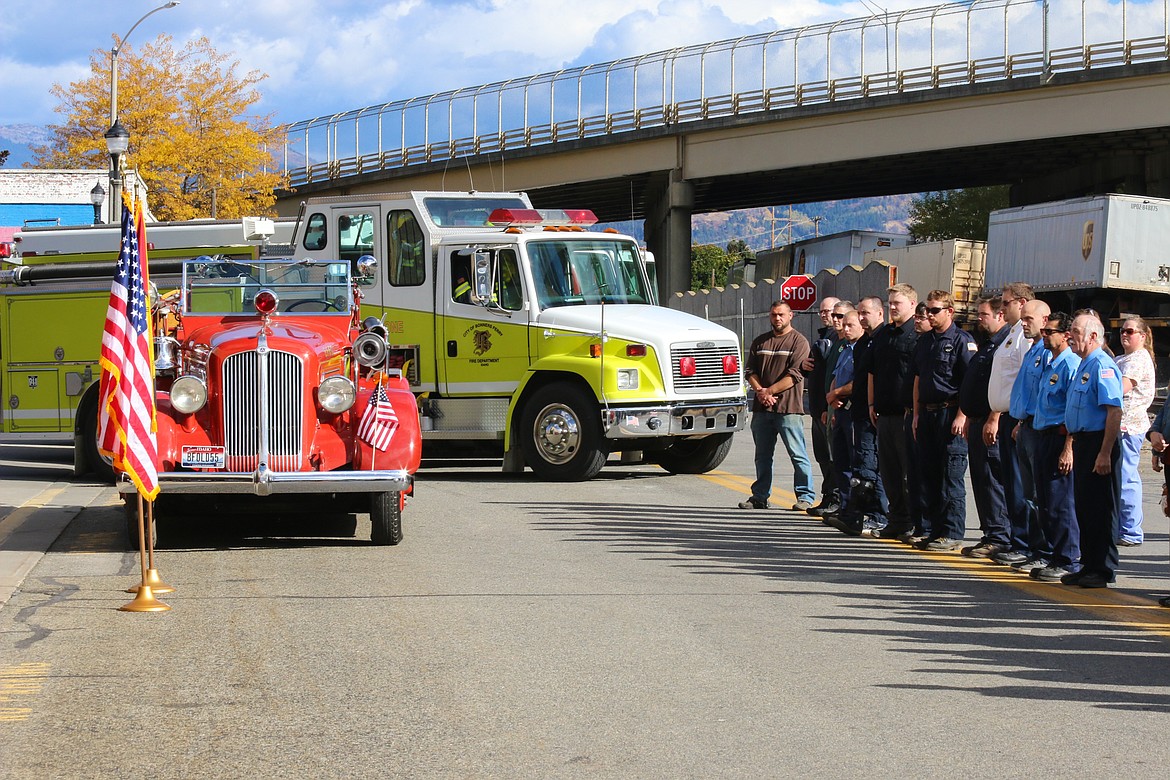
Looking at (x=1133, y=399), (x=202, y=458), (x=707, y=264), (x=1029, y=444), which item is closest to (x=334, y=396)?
(x=202, y=458)

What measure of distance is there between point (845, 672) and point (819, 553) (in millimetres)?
4209

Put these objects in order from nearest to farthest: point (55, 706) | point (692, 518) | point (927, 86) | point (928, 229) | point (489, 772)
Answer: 1. point (489, 772)
2. point (55, 706)
3. point (692, 518)
4. point (927, 86)
5. point (928, 229)

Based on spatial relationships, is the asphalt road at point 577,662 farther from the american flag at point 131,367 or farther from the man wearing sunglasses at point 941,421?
the american flag at point 131,367

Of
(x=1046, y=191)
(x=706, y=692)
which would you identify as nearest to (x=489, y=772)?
(x=706, y=692)

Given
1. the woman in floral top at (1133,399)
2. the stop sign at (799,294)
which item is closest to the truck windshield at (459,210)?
the woman in floral top at (1133,399)

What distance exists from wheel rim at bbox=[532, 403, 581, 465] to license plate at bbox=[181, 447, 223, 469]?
6.38m

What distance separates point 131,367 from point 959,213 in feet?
263

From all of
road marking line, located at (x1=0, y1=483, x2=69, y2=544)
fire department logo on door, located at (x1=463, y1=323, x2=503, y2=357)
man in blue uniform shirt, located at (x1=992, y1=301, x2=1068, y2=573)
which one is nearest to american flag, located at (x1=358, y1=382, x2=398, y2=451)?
road marking line, located at (x1=0, y1=483, x2=69, y2=544)

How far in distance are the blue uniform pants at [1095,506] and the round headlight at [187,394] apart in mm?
6124

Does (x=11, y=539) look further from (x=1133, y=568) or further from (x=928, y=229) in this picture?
(x=928, y=229)

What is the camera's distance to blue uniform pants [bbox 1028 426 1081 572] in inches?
387

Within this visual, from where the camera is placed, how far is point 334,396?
451 inches

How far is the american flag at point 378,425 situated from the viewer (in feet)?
37.5

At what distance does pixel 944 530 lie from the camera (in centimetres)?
1147
